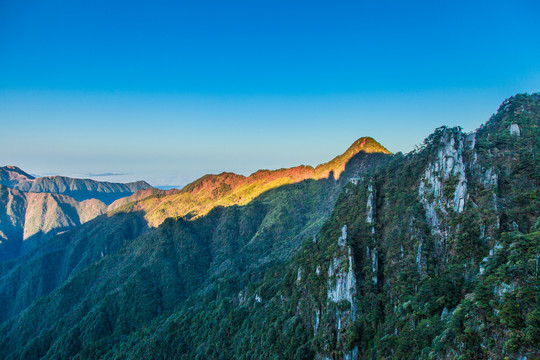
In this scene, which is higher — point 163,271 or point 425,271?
point 425,271

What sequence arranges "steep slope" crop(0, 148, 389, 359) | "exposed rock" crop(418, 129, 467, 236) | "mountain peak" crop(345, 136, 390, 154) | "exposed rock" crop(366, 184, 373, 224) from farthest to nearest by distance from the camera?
"mountain peak" crop(345, 136, 390, 154)
"steep slope" crop(0, 148, 389, 359)
"exposed rock" crop(366, 184, 373, 224)
"exposed rock" crop(418, 129, 467, 236)

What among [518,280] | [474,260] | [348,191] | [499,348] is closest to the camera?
[499,348]

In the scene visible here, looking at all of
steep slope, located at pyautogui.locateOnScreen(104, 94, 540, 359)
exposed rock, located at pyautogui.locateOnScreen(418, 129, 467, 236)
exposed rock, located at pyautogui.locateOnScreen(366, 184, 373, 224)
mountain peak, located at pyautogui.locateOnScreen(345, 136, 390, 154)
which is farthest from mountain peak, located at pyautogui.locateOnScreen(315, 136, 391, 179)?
exposed rock, located at pyautogui.locateOnScreen(418, 129, 467, 236)

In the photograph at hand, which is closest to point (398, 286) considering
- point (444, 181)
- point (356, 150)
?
point (444, 181)

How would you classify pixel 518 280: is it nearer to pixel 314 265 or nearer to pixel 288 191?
pixel 314 265

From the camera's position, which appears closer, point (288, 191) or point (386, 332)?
point (386, 332)

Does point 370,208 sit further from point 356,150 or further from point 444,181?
point 356,150

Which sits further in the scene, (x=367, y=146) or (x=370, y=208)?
(x=367, y=146)

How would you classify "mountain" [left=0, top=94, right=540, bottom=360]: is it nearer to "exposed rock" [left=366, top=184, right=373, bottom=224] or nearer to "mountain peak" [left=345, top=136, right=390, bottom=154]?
"exposed rock" [left=366, top=184, right=373, bottom=224]

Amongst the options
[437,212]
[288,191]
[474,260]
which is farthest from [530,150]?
[288,191]
